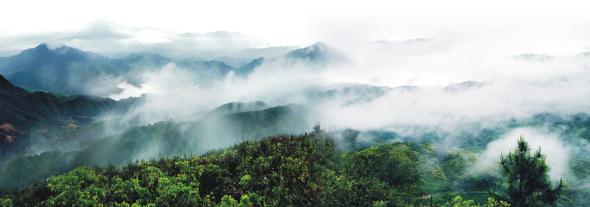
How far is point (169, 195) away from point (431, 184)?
7234 cm

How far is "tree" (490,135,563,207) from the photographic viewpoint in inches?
961

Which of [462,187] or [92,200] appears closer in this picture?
[92,200]

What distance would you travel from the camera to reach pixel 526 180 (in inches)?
992

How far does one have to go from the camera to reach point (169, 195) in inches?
706

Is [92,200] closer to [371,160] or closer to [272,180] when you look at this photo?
[272,180]

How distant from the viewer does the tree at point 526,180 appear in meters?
24.4

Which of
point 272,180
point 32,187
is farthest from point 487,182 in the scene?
point 32,187

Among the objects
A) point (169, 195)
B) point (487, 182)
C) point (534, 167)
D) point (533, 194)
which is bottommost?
point (487, 182)

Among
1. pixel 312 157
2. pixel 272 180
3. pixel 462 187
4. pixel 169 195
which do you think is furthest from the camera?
pixel 462 187

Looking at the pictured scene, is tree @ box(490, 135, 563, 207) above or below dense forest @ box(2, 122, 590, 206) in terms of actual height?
below

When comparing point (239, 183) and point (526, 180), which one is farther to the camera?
point (526, 180)

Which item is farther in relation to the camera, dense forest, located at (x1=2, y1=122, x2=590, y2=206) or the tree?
the tree

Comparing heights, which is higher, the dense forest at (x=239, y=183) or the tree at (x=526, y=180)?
the dense forest at (x=239, y=183)

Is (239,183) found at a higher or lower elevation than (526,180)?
higher
